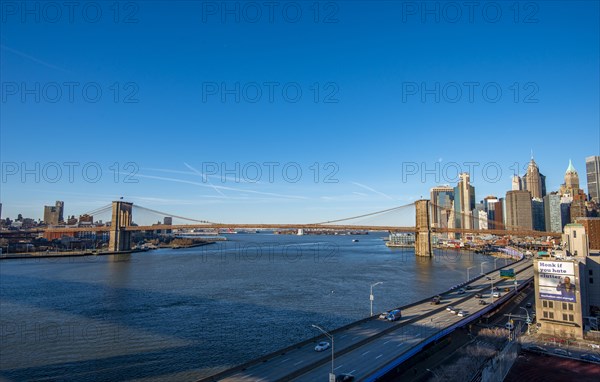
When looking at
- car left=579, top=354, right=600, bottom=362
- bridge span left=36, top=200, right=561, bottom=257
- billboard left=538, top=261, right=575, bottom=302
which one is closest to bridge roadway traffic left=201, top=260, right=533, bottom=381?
billboard left=538, top=261, right=575, bottom=302

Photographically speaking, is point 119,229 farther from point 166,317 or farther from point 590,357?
point 590,357

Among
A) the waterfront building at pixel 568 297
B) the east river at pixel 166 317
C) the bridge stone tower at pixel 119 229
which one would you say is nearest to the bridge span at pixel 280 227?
the bridge stone tower at pixel 119 229

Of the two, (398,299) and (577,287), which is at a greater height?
(577,287)

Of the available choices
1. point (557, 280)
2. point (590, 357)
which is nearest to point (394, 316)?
point (590, 357)

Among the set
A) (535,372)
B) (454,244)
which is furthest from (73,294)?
(454,244)

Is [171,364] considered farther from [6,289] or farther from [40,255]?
[40,255]

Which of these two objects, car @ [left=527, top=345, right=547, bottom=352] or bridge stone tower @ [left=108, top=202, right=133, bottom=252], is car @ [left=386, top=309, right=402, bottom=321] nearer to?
car @ [left=527, top=345, right=547, bottom=352]

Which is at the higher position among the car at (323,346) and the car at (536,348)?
the car at (323,346)

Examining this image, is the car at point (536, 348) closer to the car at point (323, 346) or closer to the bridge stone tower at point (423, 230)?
the car at point (323, 346)
